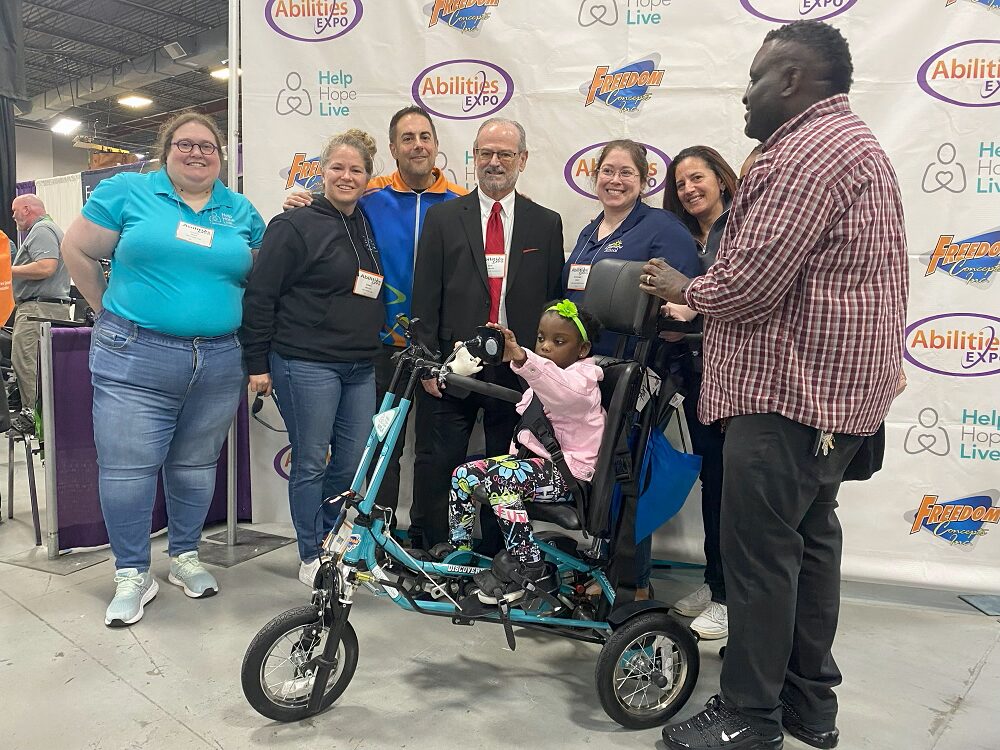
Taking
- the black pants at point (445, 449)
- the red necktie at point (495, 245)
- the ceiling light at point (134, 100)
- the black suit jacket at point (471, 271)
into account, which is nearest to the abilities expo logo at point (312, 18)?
the black suit jacket at point (471, 271)

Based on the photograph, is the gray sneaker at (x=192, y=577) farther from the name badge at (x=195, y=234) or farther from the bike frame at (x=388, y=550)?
the name badge at (x=195, y=234)

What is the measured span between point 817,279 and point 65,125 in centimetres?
1611

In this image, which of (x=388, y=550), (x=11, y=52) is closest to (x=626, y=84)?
(x=388, y=550)

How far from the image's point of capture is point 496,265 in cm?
268

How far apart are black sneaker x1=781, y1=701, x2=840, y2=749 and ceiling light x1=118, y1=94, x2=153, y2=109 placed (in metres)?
14.3

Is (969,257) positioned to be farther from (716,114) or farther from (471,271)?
(471,271)

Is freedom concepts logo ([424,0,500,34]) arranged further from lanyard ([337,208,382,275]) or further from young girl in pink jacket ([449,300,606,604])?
young girl in pink jacket ([449,300,606,604])

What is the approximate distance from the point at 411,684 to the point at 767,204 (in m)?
1.75

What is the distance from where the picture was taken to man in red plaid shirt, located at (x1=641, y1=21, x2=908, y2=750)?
156cm

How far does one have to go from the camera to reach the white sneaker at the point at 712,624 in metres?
2.49

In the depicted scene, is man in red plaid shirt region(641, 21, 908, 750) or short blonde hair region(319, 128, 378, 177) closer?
man in red plaid shirt region(641, 21, 908, 750)

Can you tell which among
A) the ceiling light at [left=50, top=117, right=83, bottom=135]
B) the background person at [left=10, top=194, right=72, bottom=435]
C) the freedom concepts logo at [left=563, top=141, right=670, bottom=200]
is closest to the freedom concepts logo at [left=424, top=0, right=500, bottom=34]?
the freedom concepts logo at [left=563, top=141, right=670, bottom=200]

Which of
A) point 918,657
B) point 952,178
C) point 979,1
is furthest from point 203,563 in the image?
point 979,1

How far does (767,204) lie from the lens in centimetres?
158
